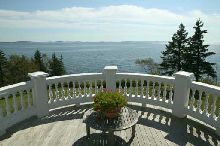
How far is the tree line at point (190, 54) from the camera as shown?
1043 inches

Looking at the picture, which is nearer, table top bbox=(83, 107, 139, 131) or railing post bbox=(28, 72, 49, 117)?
table top bbox=(83, 107, 139, 131)

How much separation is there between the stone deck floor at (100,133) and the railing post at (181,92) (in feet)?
0.69

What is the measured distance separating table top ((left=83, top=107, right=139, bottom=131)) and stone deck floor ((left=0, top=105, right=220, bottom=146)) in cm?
53

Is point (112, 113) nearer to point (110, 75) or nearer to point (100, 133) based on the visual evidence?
point (100, 133)

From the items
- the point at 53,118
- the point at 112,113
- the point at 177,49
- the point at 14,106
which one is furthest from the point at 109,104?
the point at 177,49

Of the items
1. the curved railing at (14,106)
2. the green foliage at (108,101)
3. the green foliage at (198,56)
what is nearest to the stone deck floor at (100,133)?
the curved railing at (14,106)

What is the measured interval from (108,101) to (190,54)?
24693 millimetres

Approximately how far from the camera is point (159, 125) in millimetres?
5504

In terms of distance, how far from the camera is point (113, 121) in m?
4.36

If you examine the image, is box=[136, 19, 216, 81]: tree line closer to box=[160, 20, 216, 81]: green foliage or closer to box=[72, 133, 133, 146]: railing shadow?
box=[160, 20, 216, 81]: green foliage

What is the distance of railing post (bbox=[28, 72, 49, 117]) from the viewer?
5725mm

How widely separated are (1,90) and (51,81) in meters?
1.39

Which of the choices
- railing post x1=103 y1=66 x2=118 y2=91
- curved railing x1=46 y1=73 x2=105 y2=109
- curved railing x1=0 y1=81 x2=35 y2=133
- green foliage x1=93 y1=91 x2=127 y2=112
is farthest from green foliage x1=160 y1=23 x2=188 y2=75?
green foliage x1=93 y1=91 x2=127 y2=112

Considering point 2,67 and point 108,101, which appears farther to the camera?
point 2,67
